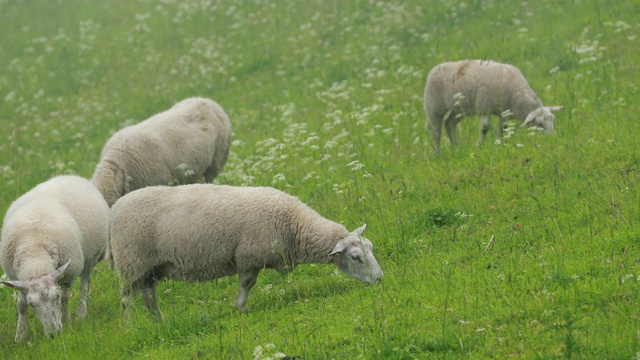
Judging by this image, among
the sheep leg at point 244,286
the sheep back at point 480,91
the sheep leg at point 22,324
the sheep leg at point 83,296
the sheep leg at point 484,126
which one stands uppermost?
the sheep back at point 480,91

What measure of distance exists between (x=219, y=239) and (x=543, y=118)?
17.3 ft

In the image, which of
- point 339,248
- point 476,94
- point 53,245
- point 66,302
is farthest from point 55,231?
point 476,94

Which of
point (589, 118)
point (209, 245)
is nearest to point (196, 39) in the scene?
point (589, 118)

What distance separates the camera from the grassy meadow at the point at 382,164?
21.2 feet

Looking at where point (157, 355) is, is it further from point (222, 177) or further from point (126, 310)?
point (222, 177)

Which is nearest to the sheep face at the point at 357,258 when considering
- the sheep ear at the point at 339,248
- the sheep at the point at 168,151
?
the sheep ear at the point at 339,248

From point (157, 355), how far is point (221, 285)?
2199 mm

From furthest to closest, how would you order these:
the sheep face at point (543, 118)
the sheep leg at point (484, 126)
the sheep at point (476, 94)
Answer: the sheep at point (476, 94)
the sheep leg at point (484, 126)
the sheep face at point (543, 118)

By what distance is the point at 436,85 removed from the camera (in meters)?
12.5

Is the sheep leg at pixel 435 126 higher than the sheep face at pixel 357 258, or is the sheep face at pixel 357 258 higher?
the sheep face at pixel 357 258

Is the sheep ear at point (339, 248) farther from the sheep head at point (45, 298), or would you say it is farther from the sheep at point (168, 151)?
the sheep at point (168, 151)

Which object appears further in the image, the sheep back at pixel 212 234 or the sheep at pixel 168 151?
the sheep at pixel 168 151

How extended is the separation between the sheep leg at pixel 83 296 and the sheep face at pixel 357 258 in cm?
300

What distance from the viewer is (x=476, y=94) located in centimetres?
1223
